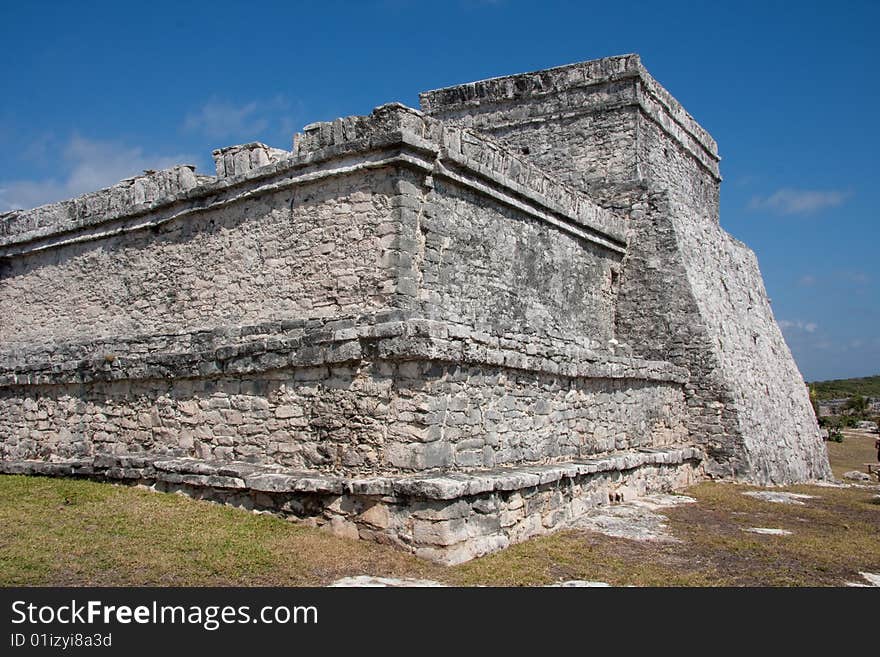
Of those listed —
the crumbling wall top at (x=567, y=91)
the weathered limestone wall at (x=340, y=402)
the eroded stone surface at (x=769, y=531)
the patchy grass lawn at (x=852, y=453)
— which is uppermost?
the crumbling wall top at (x=567, y=91)

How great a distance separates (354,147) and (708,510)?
6.01 meters

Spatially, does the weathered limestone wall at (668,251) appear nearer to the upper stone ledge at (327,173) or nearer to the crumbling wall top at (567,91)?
the crumbling wall top at (567,91)

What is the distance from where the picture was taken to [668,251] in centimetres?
1273

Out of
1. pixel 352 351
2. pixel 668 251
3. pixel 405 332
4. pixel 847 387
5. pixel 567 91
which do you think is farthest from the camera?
pixel 847 387

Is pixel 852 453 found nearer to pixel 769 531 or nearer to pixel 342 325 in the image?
pixel 769 531

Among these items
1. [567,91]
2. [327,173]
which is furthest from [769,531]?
[567,91]

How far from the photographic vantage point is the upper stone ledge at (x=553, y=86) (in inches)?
524

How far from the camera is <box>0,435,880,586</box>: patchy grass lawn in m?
6.23

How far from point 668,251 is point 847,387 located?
47885 mm

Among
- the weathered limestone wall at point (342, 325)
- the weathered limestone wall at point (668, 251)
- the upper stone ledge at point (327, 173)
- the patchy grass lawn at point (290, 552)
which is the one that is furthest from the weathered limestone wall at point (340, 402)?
the weathered limestone wall at point (668, 251)

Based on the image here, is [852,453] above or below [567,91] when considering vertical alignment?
below

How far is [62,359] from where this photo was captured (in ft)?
33.2

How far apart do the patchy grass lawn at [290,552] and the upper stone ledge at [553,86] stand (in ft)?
25.0

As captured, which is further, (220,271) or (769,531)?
(220,271)
